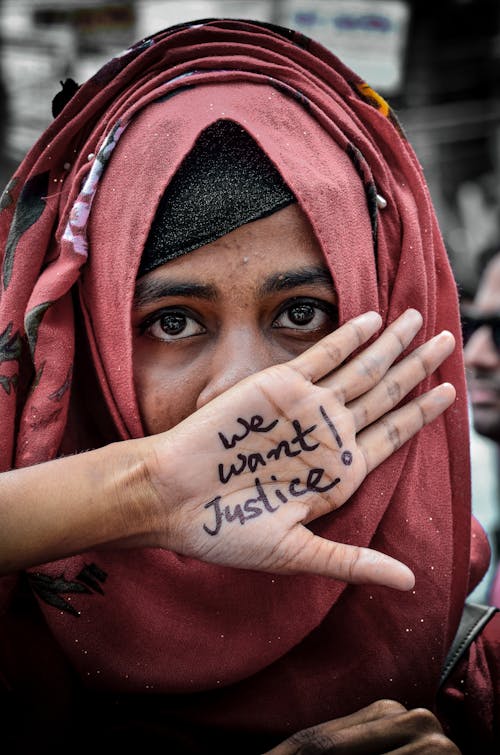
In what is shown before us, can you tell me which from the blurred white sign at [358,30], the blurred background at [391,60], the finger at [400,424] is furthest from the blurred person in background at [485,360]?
the blurred white sign at [358,30]

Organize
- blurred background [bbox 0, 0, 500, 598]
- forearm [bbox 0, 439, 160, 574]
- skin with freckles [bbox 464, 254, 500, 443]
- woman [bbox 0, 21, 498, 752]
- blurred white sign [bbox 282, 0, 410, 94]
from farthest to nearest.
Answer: blurred background [bbox 0, 0, 500, 598]
blurred white sign [bbox 282, 0, 410, 94]
skin with freckles [bbox 464, 254, 500, 443]
woman [bbox 0, 21, 498, 752]
forearm [bbox 0, 439, 160, 574]

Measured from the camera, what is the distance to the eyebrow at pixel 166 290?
4.64 feet

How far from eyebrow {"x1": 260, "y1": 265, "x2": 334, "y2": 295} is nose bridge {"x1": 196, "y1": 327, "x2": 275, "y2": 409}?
0.28ft

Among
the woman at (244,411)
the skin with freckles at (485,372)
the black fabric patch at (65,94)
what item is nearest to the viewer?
the woman at (244,411)

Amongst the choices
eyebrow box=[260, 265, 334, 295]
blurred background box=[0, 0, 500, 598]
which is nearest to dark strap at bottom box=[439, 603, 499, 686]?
eyebrow box=[260, 265, 334, 295]

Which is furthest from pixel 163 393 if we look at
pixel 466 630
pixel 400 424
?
pixel 466 630

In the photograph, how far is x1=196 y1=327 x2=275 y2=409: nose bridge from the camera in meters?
1.37

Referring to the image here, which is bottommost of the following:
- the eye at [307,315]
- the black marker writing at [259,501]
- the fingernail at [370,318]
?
the black marker writing at [259,501]

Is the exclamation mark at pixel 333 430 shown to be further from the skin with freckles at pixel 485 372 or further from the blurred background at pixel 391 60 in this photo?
the blurred background at pixel 391 60

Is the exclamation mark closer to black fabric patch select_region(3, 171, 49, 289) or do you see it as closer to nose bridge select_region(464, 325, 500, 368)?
black fabric patch select_region(3, 171, 49, 289)

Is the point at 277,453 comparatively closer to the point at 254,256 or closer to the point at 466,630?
the point at 254,256

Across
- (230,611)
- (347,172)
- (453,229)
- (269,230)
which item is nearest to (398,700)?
(230,611)

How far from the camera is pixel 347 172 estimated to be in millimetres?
1522

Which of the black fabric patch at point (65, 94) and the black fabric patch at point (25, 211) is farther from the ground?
the black fabric patch at point (65, 94)
